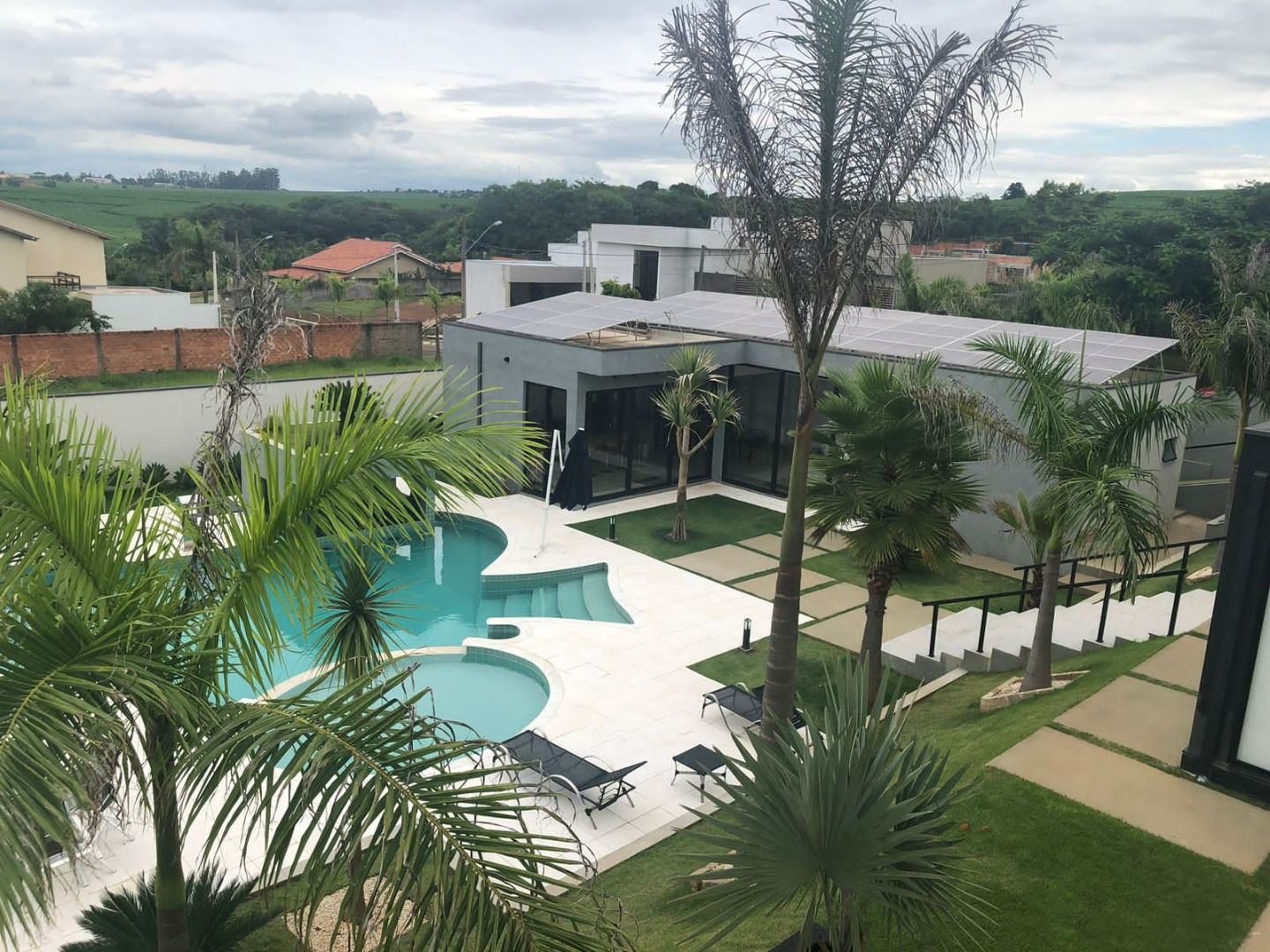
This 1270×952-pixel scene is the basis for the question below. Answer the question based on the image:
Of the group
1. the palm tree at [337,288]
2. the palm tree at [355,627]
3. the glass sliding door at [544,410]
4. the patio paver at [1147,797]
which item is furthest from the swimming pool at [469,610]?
the palm tree at [337,288]

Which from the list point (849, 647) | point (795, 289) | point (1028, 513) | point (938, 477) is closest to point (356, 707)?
point (795, 289)

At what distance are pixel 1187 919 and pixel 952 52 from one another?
22.8 ft

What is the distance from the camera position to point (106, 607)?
13.7 ft

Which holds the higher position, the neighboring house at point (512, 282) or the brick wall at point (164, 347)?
the neighboring house at point (512, 282)

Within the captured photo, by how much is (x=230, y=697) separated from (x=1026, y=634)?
10.4 m

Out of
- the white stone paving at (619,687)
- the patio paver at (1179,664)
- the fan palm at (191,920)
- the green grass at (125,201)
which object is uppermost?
the green grass at (125,201)

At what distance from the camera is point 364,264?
57.8 metres

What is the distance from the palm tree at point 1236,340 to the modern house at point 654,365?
2715mm

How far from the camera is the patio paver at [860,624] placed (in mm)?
13188

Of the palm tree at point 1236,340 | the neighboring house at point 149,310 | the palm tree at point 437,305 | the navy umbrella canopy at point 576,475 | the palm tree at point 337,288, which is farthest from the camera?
the palm tree at point 337,288

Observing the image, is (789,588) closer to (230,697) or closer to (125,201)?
(230,697)

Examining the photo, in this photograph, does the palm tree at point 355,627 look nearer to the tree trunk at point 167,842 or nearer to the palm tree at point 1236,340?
the tree trunk at point 167,842

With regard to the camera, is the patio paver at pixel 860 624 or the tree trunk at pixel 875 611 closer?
the tree trunk at pixel 875 611

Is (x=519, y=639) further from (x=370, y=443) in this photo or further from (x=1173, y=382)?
(x=1173, y=382)
